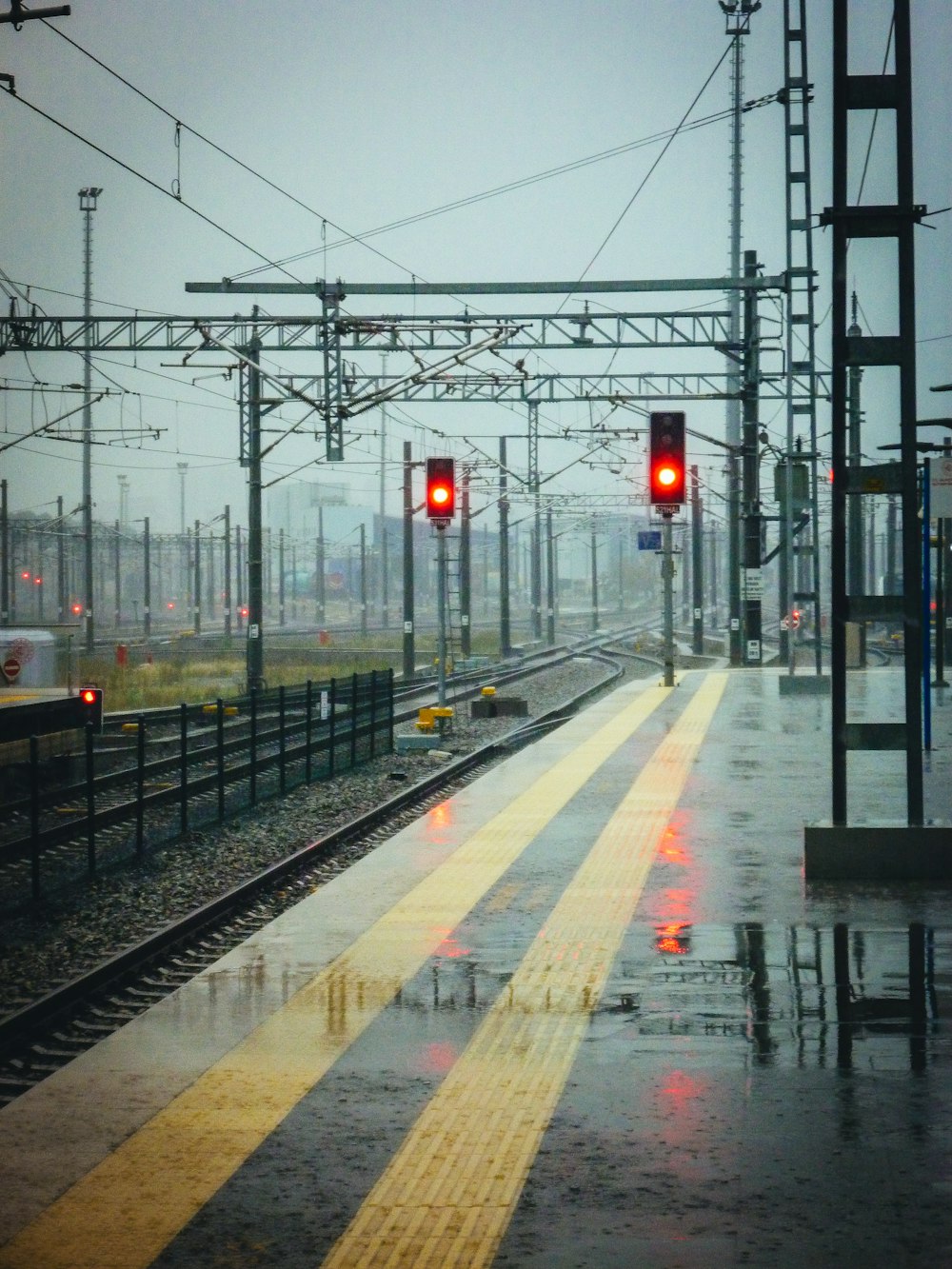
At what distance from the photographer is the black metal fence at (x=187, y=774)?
13.3m

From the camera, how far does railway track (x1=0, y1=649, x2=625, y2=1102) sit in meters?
8.02

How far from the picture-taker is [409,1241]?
5.10m

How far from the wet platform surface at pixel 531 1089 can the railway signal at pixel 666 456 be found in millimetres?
13164

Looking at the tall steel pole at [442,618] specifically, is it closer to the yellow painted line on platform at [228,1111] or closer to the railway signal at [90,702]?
the railway signal at [90,702]

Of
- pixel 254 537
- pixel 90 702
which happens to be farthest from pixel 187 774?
pixel 254 537

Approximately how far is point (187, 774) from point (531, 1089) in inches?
387

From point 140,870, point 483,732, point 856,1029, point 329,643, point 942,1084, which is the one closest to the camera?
point 942,1084

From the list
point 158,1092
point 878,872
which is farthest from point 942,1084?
point 878,872

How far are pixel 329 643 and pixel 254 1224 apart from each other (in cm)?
6387

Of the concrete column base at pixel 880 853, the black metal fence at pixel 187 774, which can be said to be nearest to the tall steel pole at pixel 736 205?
the black metal fence at pixel 187 774

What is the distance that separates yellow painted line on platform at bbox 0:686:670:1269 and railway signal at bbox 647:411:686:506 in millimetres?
13984

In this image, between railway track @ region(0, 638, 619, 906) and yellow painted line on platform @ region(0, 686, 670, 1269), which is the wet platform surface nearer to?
yellow painted line on platform @ region(0, 686, 670, 1269)

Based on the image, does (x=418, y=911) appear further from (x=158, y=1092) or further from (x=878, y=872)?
(x=158, y=1092)

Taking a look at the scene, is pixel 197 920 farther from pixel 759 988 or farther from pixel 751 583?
pixel 751 583
